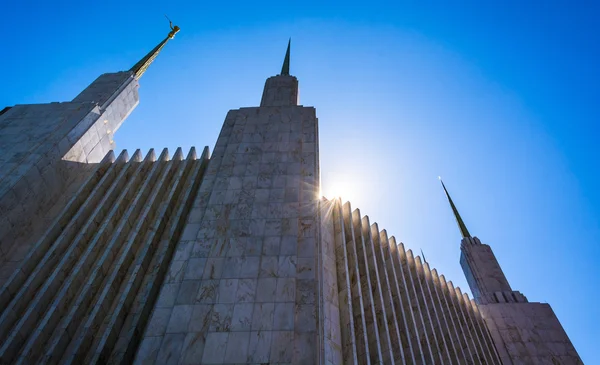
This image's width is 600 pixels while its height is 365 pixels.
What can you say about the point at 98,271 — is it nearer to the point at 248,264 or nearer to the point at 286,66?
the point at 248,264

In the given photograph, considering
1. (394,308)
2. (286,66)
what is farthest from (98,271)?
(286,66)

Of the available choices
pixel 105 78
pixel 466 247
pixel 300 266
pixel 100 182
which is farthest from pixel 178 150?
pixel 466 247

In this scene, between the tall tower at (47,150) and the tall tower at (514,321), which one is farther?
the tall tower at (514,321)

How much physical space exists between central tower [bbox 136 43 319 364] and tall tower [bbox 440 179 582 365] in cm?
1405

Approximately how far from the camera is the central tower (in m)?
8.29

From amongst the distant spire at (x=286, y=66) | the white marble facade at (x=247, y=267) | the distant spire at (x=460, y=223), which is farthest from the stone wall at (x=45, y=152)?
the distant spire at (x=460, y=223)

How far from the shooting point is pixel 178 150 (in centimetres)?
1661

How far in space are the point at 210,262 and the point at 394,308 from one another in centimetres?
677

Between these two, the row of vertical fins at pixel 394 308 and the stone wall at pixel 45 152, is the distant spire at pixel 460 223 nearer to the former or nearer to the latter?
the row of vertical fins at pixel 394 308

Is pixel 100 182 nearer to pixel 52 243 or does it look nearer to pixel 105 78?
pixel 52 243

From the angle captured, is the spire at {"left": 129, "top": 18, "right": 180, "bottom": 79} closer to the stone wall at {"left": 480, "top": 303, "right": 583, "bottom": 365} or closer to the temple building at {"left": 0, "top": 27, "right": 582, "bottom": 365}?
the temple building at {"left": 0, "top": 27, "right": 582, "bottom": 365}

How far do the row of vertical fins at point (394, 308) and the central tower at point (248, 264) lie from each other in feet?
7.13

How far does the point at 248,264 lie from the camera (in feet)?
32.7

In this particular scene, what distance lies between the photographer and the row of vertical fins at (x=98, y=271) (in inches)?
369
